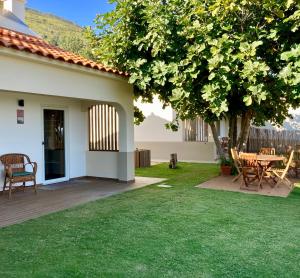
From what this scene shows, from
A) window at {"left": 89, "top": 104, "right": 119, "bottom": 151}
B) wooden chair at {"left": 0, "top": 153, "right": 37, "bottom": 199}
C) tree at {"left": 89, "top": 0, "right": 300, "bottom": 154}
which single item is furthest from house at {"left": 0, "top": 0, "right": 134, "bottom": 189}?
tree at {"left": 89, "top": 0, "right": 300, "bottom": 154}

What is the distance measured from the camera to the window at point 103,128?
38.4 ft

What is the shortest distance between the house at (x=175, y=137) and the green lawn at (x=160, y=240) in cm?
1057

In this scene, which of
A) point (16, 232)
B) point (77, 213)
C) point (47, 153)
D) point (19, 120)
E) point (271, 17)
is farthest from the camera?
point (47, 153)

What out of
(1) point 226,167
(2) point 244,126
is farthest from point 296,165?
(1) point 226,167

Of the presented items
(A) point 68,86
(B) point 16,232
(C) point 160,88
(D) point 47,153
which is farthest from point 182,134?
(B) point 16,232

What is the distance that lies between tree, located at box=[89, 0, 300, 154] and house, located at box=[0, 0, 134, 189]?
1.14m

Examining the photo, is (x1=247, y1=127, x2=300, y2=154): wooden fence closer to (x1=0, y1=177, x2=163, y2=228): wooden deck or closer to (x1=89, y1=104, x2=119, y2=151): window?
(x1=0, y1=177, x2=163, y2=228): wooden deck

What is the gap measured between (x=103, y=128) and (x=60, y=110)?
1750 mm

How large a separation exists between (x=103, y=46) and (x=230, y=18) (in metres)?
4.22

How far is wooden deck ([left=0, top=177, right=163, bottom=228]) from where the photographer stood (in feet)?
23.0

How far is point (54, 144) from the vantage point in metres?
10.9

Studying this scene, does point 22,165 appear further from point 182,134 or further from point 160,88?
point 182,134

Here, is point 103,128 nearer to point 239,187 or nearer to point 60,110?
point 60,110

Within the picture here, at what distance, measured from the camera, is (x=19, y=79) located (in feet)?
23.7
